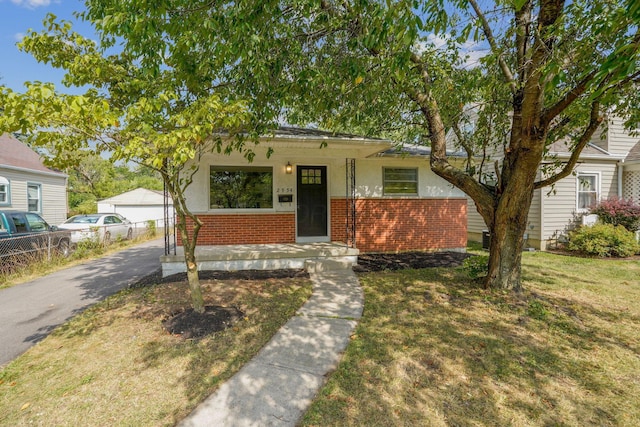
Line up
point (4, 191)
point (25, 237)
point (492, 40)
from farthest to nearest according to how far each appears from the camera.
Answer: point (4, 191)
point (25, 237)
point (492, 40)

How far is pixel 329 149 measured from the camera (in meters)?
7.61

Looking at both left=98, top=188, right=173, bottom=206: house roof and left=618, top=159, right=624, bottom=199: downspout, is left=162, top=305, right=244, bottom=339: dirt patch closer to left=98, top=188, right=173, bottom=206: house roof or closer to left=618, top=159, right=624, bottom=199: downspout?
left=618, top=159, right=624, bottom=199: downspout

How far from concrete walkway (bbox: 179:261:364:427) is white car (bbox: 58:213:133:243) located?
33.9 feet

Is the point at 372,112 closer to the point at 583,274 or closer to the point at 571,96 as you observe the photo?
the point at 571,96

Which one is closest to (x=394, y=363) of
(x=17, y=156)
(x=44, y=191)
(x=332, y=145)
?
(x=332, y=145)

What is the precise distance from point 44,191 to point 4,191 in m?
2.47

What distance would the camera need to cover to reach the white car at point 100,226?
11.3 m

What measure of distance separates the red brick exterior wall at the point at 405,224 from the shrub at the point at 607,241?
378 cm

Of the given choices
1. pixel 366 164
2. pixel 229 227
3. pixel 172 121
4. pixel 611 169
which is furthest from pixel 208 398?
pixel 611 169

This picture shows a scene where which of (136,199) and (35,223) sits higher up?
(136,199)

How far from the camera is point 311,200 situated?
8.71 metres

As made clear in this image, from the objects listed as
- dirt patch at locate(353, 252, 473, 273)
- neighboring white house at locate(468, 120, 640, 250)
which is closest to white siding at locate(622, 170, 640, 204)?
neighboring white house at locate(468, 120, 640, 250)

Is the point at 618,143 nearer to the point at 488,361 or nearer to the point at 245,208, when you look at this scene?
the point at 488,361

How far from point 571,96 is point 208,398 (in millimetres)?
5281
